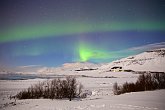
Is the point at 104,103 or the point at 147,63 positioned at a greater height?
the point at 147,63

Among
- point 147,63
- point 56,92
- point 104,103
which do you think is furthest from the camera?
point 147,63

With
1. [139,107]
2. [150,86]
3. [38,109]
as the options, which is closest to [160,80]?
[150,86]

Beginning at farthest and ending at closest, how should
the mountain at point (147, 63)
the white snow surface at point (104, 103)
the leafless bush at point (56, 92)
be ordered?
the mountain at point (147, 63), the leafless bush at point (56, 92), the white snow surface at point (104, 103)

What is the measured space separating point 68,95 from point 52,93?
1.64 m

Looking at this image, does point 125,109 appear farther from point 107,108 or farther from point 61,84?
point 61,84

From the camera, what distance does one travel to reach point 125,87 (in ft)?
77.8

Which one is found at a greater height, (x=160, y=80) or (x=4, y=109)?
(x=160, y=80)

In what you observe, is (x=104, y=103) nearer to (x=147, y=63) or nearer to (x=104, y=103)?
(x=104, y=103)

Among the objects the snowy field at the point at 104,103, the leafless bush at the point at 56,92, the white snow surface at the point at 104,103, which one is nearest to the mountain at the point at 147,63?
the leafless bush at the point at 56,92

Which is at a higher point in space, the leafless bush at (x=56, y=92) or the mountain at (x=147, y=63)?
the mountain at (x=147, y=63)

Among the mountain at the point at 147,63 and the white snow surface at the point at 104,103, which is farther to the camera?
the mountain at the point at 147,63

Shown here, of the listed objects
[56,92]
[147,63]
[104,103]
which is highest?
[147,63]

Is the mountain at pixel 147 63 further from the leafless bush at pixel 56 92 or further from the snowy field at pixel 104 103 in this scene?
the snowy field at pixel 104 103

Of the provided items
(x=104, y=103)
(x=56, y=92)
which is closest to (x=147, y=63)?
(x=56, y=92)
